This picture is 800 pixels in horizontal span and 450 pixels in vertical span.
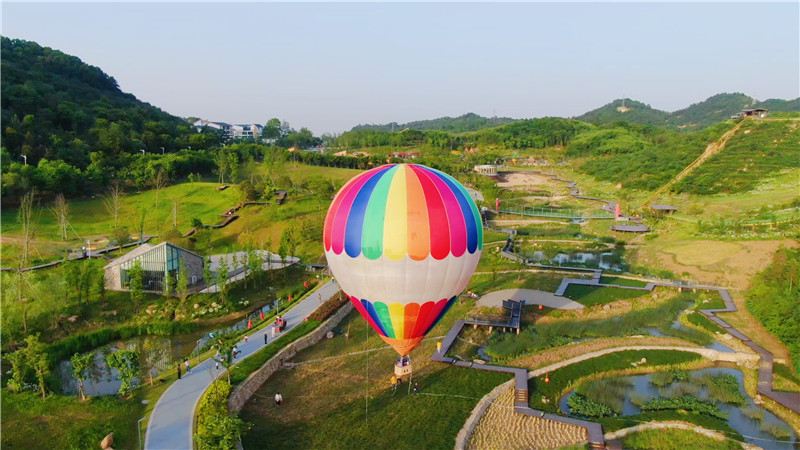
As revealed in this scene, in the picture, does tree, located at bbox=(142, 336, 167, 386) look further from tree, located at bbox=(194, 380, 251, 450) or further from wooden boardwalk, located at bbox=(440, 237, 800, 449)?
wooden boardwalk, located at bbox=(440, 237, 800, 449)

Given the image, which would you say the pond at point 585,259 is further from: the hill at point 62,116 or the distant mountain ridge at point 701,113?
the distant mountain ridge at point 701,113

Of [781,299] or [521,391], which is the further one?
[781,299]

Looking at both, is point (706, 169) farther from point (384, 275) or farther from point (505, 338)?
point (384, 275)

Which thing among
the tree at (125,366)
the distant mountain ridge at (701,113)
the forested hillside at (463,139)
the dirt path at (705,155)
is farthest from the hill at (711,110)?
the tree at (125,366)

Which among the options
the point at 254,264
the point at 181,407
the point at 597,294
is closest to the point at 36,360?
the point at 181,407

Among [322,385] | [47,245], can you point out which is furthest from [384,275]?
[47,245]

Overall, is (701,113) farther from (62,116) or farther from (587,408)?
(587,408)
